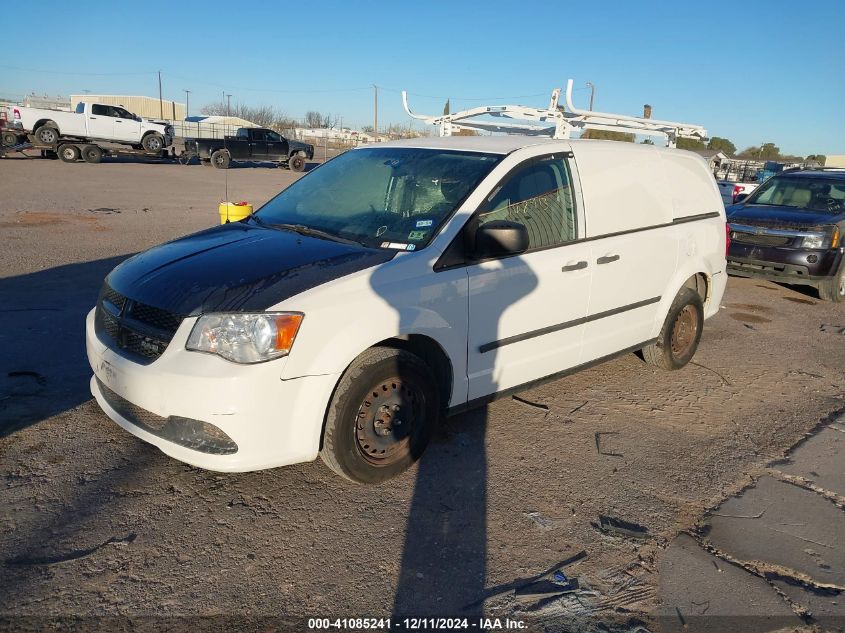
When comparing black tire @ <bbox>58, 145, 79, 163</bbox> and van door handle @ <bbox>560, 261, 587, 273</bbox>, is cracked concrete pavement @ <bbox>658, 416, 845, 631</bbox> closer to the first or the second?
van door handle @ <bbox>560, 261, 587, 273</bbox>

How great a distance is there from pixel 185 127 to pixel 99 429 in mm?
60366

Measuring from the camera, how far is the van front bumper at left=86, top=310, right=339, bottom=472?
302 cm

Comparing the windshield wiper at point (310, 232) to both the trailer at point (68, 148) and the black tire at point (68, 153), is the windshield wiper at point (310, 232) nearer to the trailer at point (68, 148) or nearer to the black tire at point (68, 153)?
the trailer at point (68, 148)

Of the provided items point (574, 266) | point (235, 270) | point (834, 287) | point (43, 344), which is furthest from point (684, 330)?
point (43, 344)

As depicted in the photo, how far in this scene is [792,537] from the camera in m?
3.33

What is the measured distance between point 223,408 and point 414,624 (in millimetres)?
1259

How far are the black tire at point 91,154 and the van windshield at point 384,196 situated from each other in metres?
27.2

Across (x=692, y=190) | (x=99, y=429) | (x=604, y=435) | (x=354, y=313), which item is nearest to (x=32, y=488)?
(x=99, y=429)

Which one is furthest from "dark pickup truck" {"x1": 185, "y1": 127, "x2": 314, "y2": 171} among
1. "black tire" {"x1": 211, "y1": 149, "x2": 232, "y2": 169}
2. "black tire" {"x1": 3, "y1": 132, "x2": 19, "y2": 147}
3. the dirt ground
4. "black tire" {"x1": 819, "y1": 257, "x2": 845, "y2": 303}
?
the dirt ground

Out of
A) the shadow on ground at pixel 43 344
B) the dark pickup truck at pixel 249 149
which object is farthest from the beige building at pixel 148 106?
the shadow on ground at pixel 43 344

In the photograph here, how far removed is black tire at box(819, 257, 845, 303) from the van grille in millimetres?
8712

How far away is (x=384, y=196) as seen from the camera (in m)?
4.29

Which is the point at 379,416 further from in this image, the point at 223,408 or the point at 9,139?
the point at 9,139

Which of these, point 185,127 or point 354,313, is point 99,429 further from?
point 185,127
